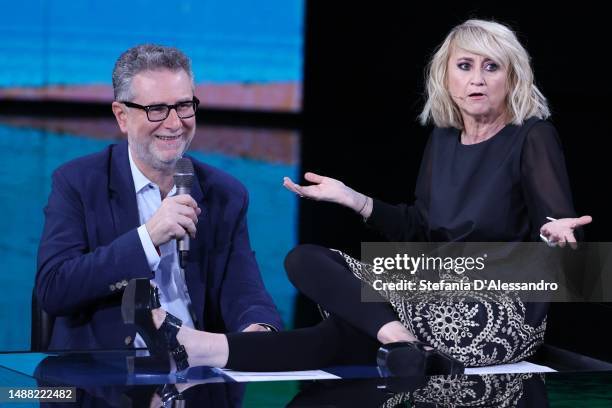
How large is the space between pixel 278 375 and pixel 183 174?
0.54 meters

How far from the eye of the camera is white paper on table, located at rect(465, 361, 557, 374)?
2768 mm

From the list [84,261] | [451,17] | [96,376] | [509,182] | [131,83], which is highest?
[451,17]

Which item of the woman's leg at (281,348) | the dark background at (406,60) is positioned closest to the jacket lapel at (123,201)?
the woman's leg at (281,348)

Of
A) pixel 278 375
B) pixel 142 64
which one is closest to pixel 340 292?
pixel 278 375

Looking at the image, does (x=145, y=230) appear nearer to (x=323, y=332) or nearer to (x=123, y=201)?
(x=123, y=201)

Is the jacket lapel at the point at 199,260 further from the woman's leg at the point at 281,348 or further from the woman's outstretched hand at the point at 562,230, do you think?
the woman's outstretched hand at the point at 562,230

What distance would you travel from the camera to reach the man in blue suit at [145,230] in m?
2.58

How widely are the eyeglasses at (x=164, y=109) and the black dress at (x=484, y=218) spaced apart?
1.77 ft

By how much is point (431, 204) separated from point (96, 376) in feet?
3.34

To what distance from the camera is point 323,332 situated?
2.79 metres

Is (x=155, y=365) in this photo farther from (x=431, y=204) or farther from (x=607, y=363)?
(x=607, y=363)

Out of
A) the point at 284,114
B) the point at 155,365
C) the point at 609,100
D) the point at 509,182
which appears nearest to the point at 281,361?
the point at 155,365

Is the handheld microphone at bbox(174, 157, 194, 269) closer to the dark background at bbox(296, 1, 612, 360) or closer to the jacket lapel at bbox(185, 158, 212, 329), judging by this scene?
the jacket lapel at bbox(185, 158, 212, 329)

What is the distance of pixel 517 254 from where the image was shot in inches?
→ 113
